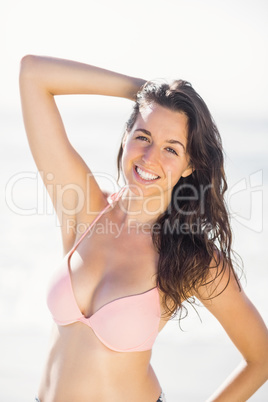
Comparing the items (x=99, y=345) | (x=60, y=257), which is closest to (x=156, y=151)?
(x=99, y=345)

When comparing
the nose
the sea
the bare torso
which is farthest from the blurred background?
the nose

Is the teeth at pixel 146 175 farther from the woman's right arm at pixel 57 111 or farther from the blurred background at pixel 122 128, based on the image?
the blurred background at pixel 122 128

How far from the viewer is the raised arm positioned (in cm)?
265

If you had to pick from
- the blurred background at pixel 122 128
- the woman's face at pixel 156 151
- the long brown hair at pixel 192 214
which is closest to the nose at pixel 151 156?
the woman's face at pixel 156 151

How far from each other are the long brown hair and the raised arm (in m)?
0.05

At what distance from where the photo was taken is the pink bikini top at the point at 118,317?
2.46m

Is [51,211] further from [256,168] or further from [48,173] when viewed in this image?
[48,173]

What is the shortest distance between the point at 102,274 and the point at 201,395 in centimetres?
226

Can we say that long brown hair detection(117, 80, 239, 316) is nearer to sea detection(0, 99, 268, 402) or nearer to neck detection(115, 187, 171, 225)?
neck detection(115, 187, 171, 225)

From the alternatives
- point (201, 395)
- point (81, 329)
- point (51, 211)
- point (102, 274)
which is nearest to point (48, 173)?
point (102, 274)

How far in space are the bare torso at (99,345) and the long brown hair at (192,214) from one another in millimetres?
89

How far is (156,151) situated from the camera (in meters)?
2.61

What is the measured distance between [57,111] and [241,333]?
1.20m

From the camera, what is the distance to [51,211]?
27.2 feet
